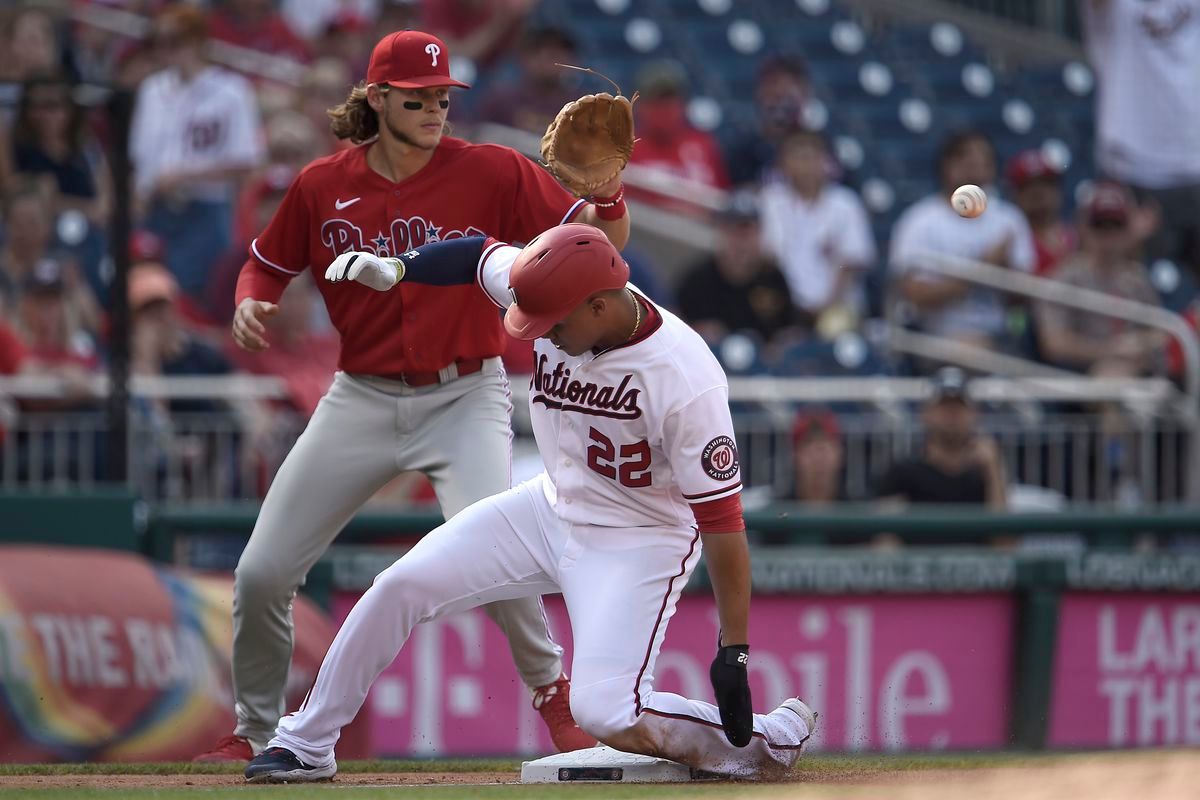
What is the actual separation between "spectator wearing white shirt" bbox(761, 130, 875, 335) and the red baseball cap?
5.20m

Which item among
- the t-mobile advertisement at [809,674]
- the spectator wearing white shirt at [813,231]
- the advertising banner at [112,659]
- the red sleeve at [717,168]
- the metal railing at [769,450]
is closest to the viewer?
the advertising banner at [112,659]

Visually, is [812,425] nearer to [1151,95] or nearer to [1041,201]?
[1041,201]

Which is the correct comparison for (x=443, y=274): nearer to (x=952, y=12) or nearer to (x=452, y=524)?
(x=452, y=524)

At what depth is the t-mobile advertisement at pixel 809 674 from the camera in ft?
26.2

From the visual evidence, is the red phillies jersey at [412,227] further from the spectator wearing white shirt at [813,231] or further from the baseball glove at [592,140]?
the spectator wearing white shirt at [813,231]

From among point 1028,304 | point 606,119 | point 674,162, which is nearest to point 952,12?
point 674,162

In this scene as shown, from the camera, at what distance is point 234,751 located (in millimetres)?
5492

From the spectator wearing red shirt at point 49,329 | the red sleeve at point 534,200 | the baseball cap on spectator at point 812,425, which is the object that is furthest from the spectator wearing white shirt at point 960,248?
the red sleeve at point 534,200

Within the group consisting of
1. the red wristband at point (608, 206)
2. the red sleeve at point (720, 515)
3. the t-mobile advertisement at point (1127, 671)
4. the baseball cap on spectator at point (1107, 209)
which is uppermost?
the baseball cap on spectator at point (1107, 209)

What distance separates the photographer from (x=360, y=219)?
209 inches

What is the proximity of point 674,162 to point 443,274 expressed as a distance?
6631mm

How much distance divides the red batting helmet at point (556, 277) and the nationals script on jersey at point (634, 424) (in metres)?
0.19

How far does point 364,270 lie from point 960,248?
6.30 metres

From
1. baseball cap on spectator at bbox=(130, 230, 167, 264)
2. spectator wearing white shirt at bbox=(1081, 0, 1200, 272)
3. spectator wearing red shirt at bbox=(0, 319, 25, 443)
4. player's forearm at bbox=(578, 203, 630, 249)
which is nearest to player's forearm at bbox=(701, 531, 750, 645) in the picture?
player's forearm at bbox=(578, 203, 630, 249)
